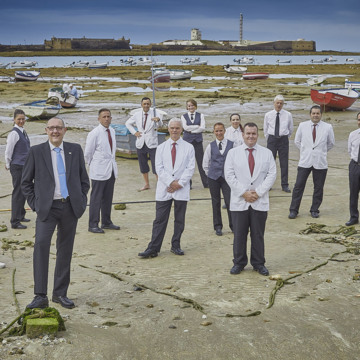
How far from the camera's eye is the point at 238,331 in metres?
5.91

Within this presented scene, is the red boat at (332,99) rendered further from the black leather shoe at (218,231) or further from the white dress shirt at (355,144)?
the black leather shoe at (218,231)

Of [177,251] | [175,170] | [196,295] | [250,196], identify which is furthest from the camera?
[177,251]

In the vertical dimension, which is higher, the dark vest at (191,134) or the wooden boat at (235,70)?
the wooden boat at (235,70)

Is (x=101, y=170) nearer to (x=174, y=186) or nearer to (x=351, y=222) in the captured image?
(x=174, y=186)

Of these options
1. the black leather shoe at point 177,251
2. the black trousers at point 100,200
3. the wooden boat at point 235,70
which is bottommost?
the black leather shoe at point 177,251

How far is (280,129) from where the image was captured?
41.8 ft

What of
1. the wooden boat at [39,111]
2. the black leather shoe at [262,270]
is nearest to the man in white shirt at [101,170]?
the black leather shoe at [262,270]

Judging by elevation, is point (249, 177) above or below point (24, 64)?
below

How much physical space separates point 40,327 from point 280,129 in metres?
8.44

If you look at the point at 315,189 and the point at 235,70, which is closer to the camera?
the point at 315,189

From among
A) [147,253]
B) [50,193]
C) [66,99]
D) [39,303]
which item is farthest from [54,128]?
[66,99]

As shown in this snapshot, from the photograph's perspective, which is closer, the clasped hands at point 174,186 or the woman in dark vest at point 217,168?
the clasped hands at point 174,186

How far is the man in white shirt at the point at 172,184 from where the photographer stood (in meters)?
8.47

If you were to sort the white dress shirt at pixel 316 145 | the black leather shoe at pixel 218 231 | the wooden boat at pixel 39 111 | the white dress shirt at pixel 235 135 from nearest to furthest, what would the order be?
1. the black leather shoe at pixel 218 231
2. the white dress shirt at pixel 316 145
3. the white dress shirt at pixel 235 135
4. the wooden boat at pixel 39 111
